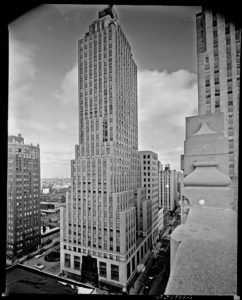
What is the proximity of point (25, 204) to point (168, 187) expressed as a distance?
1369cm

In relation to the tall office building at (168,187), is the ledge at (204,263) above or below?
above

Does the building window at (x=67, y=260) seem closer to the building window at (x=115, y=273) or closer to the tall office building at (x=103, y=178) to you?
the tall office building at (x=103, y=178)

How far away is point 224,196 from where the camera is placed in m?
1.92

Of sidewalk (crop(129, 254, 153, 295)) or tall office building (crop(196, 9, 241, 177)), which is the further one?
tall office building (crop(196, 9, 241, 177))

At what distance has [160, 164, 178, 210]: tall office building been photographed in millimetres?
18125

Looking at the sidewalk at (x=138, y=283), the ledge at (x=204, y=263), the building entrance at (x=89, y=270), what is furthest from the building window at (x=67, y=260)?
the ledge at (x=204, y=263)

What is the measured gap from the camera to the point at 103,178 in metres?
9.53

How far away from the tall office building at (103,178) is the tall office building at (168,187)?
712 cm

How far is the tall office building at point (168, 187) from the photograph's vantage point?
59.5ft

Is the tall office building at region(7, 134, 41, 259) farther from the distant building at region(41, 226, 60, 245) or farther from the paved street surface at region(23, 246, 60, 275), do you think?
the paved street surface at region(23, 246, 60, 275)

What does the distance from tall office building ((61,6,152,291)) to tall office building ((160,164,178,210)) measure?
7.12 meters

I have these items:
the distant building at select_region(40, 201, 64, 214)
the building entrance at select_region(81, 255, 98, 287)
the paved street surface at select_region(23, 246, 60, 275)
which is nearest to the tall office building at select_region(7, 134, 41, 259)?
the paved street surface at select_region(23, 246, 60, 275)
